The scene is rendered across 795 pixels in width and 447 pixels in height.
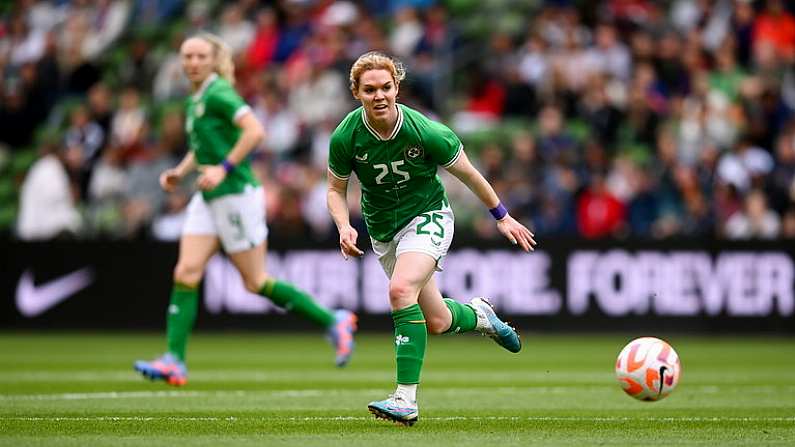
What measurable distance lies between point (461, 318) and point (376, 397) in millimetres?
1419

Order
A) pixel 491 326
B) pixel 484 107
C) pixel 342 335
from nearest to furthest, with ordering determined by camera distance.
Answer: pixel 491 326, pixel 342 335, pixel 484 107

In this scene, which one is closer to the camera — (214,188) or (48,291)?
(214,188)

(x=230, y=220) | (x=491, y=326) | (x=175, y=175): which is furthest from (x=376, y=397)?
(x=175, y=175)

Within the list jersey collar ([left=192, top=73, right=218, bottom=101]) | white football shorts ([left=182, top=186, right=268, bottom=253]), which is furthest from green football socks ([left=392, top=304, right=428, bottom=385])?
jersey collar ([left=192, top=73, right=218, bottom=101])

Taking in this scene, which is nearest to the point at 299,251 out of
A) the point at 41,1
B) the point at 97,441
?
the point at 41,1

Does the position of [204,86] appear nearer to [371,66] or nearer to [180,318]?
[180,318]

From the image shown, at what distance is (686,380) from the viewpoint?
11.7 metres

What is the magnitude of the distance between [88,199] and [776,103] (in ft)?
31.7

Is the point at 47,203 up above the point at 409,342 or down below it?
above

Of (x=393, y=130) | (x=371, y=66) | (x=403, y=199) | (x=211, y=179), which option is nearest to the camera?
(x=371, y=66)


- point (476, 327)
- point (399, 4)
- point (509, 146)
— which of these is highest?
point (399, 4)

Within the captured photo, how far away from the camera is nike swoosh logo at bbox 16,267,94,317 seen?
18.5 metres

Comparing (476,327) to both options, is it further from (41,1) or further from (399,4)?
(41,1)

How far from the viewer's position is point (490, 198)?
8523mm
